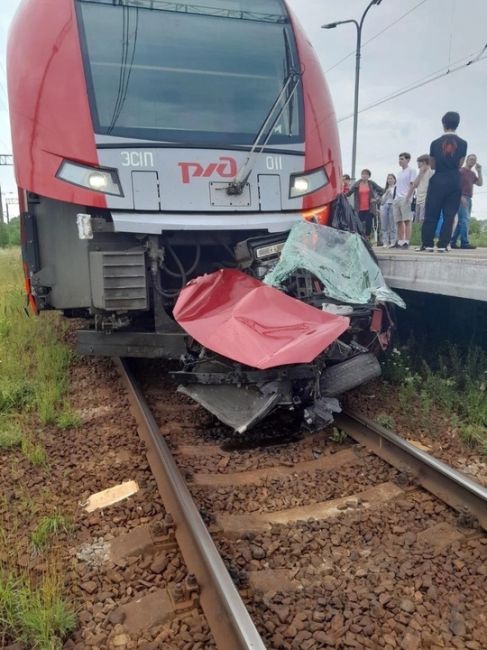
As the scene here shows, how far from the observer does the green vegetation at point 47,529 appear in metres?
2.83

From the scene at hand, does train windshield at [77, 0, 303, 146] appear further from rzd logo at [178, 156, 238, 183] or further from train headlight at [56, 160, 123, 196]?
train headlight at [56, 160, 123, 196]

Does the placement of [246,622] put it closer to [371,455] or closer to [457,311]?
[371,455]

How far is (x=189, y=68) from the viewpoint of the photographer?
4945mm

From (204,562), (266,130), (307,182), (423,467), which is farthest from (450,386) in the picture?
(204,562)

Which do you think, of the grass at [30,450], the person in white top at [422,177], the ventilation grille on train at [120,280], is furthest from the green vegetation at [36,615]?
the person in white top at [422,177]

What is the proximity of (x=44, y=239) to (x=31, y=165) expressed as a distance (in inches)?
26.2

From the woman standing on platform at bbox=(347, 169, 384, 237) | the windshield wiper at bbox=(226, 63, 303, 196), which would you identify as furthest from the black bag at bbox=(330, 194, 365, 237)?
the woman standing on platform at bbox=(347, 169, 384, 237)

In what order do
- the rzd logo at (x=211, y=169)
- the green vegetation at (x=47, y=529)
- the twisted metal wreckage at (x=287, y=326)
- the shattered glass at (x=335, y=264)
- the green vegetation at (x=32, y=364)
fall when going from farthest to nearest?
the green vegetation at (x=32, y=364)
the rzd logo at (x=211, y=169)
the shattered glass at (x=335, y=264)
the twisted metal wreckage at (x=287, y=326)
the green vegetation at (x=47, y=529)

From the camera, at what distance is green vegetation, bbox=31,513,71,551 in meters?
2.83

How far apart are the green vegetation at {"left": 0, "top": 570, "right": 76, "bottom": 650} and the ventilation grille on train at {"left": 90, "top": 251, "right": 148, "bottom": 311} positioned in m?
2.34

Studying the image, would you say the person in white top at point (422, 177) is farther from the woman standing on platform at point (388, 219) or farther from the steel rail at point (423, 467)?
the steel rail at point (423, 467)

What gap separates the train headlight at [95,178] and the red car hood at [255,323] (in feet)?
3.09

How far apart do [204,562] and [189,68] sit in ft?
13.3

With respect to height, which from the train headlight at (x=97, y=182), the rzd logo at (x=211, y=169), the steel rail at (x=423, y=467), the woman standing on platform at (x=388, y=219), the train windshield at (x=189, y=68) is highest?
the train windshield at (x=189, y=68)
